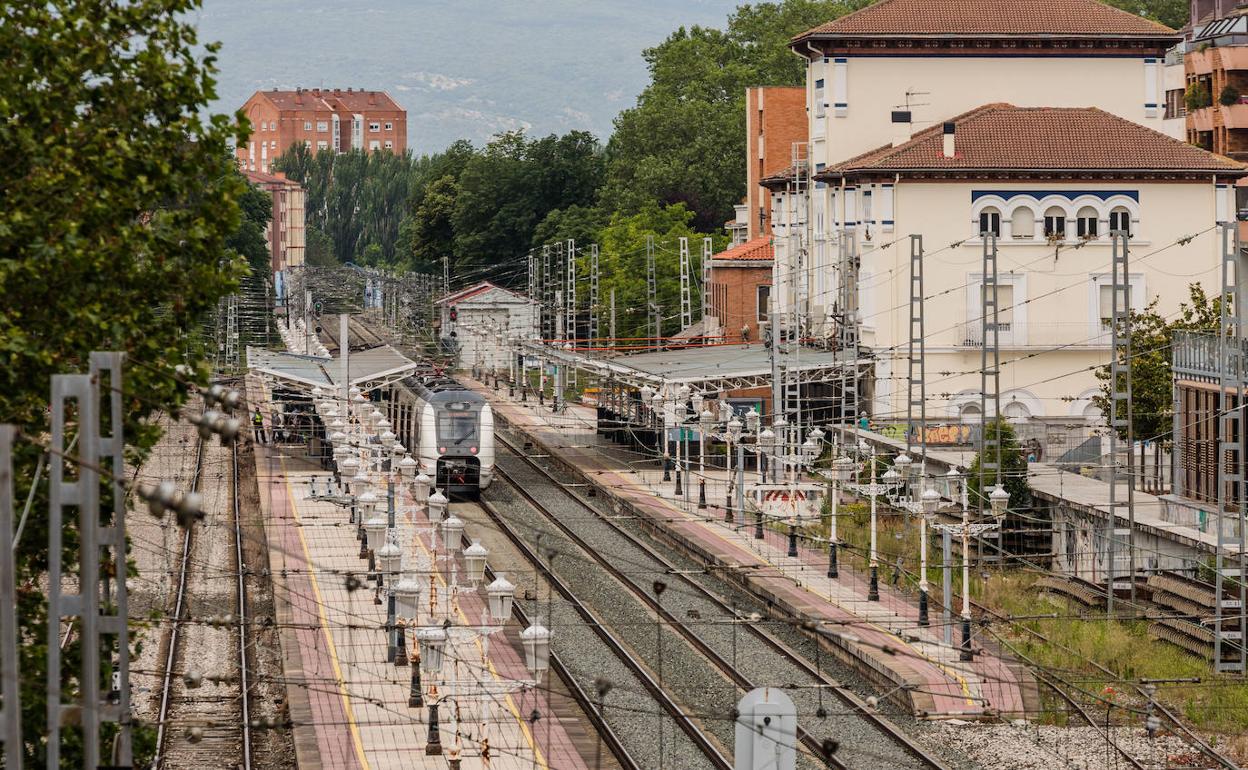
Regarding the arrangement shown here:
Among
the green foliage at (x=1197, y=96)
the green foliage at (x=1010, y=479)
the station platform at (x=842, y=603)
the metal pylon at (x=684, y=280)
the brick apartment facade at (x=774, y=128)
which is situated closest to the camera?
the station platform at (x=842, y=603)

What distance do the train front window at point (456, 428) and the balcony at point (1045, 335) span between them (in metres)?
15.1

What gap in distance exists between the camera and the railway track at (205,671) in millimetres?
25812

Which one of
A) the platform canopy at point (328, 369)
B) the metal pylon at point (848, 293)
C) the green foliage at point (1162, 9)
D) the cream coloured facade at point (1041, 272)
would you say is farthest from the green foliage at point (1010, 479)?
the green foliage at point (1162, 9)

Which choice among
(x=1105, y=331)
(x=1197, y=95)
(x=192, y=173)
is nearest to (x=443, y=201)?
(x=1197, y=95)

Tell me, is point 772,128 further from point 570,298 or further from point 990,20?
point 990,20

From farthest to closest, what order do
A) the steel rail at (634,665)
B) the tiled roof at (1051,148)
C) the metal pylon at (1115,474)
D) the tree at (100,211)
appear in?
the tiled roof at (1051,148) → the metal pylon at (1115,474) → the steel rail at (634,665) → the tree at (100,211)

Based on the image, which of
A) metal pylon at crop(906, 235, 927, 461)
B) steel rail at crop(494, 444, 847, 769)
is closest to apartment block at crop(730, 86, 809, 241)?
metal pylon at crop(906, 235, 927, 461)

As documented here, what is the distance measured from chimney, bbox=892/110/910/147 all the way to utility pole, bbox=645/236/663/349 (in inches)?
584

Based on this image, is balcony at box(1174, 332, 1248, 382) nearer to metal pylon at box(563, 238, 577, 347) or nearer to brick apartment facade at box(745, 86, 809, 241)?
brick apartment facade at box(745, 86, 809, 241)

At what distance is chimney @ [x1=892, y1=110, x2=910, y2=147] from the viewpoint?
63.5 meters

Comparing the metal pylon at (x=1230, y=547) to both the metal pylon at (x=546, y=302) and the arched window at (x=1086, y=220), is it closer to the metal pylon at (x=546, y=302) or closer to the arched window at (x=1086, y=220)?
the arched window at (x=1086, y=220)

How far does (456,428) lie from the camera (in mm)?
48562

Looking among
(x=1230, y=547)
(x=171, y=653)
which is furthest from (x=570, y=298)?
(x=1230, y=547)

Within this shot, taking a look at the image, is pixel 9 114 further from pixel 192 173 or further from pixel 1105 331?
pixel 1105 331
